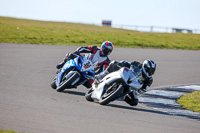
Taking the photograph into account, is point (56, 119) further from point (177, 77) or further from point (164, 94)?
point (177, 77)

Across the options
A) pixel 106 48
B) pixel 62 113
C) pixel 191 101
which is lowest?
pixel 191 101

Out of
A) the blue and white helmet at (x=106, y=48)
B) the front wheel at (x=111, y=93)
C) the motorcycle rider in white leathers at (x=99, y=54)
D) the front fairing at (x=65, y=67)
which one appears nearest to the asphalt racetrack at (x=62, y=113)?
the front wheel at (x=111, y=93)

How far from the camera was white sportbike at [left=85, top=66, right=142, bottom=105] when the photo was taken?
8.52 metres

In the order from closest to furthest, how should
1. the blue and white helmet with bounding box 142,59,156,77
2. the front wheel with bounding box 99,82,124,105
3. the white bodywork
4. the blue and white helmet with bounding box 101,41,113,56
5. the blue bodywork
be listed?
the front wheel with bounding box 99,82,124,105, the white bodywork, the blue and white helmet with bounding box 142,59,156,77, the blue bodywork, the blue and white helmet with bounding box 101,41,113,56

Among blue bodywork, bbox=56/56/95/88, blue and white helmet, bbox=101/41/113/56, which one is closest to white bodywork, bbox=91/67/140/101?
blue bodywork, bbox=56/56/95/88

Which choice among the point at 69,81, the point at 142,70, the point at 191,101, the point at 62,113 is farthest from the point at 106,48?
the point at 62,113

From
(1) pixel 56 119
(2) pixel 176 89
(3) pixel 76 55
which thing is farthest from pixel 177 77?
(1) pixel 56 119

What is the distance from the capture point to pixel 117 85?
8789 millimetres

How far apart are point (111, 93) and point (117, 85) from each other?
0.26 metres

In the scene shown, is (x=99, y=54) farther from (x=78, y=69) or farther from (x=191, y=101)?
(x=191, y=101)

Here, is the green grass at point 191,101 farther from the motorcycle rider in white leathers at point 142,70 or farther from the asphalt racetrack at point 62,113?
the motorcycle rider in white leathers at point 142,70

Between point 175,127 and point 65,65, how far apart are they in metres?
3.83

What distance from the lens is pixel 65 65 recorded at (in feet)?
33.4

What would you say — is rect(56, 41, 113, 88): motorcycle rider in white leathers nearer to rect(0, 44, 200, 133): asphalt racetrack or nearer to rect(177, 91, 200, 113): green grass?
rect(0, 44, 200, 133): asphalt racetrack
